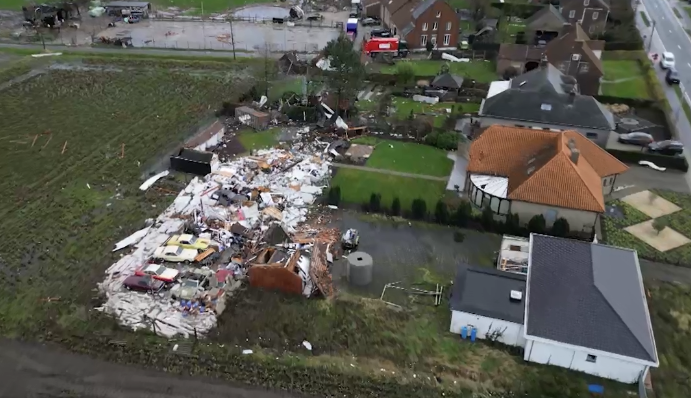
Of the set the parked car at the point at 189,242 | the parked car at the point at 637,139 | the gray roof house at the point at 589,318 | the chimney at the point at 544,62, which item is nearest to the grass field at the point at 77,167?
the parked car at the point at 189,242

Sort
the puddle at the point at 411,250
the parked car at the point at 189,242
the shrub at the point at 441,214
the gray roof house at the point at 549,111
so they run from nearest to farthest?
the puddle at the point at 411,250 → the parked car at the point at 189,242 → the shrub at the point at 441,214 → the gray roof house at the point at 549,111

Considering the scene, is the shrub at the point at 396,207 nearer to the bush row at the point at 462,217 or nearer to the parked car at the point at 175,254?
the bush row at the point at 462,217

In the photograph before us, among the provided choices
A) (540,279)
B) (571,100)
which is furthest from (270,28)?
(540,279)

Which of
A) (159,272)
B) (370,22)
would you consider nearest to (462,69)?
(370,22)

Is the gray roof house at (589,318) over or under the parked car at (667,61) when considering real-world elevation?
under

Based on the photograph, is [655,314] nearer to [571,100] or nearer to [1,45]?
[571,100]

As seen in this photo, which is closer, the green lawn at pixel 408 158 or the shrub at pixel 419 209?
the shrub at pixel 419 209

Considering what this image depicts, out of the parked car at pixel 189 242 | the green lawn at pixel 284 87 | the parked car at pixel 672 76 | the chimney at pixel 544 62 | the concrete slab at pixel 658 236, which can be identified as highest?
the chimney at pixel 544 62

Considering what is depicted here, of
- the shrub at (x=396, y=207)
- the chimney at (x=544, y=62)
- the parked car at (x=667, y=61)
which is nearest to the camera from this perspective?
the shrub at (x=396, y=207)
